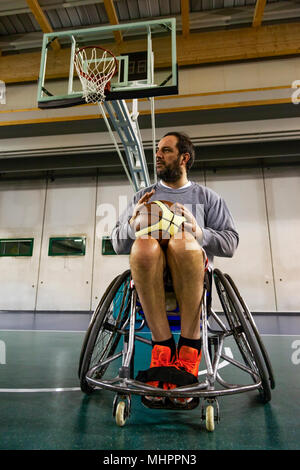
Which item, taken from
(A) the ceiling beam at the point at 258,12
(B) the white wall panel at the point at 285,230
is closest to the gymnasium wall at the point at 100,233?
(B) the white wall panel at the point at 285,230

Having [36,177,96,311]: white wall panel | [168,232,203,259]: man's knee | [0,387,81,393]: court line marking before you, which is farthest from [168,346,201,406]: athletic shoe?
[36,177,96,311]: white wall panel

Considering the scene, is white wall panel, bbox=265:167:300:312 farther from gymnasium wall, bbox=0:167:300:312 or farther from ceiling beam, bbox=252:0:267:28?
ceiling beam, bbox=252:0:267:28

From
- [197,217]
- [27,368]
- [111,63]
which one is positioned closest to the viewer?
[197,217]

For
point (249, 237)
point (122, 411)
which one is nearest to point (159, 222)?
A: point (122, 411)

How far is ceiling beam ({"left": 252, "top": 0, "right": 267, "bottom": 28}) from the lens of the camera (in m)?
5.19

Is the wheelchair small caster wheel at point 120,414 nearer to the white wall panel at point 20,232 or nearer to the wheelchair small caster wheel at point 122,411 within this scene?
the wheelchair small caster wheel at point 122,411

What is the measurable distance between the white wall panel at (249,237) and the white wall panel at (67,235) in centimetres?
355

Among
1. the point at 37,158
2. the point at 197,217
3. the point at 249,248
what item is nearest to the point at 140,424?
the point at 197,217

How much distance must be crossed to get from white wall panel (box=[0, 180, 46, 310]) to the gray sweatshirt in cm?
714

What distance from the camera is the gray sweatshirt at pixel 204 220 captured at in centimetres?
141

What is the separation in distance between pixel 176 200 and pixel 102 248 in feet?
21.1

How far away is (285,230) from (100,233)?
5.02 m
